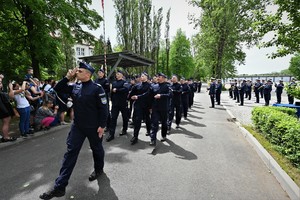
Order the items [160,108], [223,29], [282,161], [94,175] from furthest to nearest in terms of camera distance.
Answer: [223,29]
[160,108]
[282,161]
[94,175]

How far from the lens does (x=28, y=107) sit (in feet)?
20.9

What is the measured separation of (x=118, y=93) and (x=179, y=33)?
156 ft

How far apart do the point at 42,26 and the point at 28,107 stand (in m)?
5.58

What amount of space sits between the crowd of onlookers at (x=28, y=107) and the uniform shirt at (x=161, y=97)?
143 inches

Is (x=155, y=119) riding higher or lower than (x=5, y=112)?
lower

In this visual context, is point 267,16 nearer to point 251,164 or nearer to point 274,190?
point 251,164

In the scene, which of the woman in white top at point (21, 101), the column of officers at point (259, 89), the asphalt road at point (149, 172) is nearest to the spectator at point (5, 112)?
the woman in white top at point (21, 101)

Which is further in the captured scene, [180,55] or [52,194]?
[180,55]

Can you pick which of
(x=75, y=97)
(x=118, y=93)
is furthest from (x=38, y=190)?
(x=118, y=93)

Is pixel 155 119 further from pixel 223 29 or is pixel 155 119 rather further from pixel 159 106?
pixel 223 29

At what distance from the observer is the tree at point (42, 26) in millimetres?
9766

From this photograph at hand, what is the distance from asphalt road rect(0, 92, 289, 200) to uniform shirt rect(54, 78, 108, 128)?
113cm

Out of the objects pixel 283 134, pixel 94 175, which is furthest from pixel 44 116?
pixel 283 134

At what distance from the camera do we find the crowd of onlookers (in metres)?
5.90
